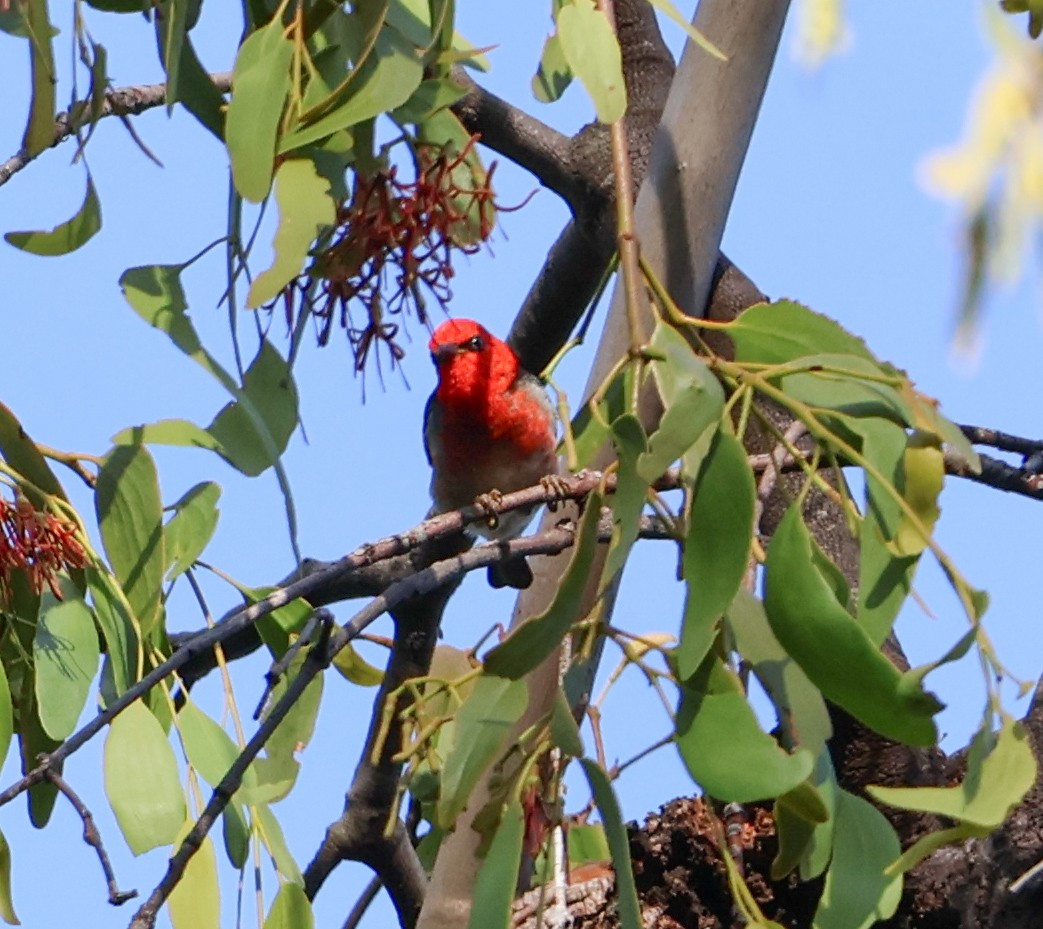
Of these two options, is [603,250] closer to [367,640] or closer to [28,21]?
[367,640]

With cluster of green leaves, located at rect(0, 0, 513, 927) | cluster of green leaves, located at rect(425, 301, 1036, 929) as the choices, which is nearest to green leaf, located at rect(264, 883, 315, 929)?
cluster of green leaves, located at rect(0, 0, 513, 927)

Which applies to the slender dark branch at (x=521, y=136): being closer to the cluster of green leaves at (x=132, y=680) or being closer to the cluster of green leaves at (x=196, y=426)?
the cluster of green leaves at (x=196, y=426)

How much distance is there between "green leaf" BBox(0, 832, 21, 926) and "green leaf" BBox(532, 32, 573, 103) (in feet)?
4.09

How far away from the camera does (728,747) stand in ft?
4.31

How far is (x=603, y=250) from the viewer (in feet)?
9.43

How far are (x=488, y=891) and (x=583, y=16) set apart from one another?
812 mm

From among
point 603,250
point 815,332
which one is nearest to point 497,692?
point 815,332

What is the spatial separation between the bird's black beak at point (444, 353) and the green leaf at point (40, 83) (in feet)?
6.14

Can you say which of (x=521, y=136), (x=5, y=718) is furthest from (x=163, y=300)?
(x=521, y=136)

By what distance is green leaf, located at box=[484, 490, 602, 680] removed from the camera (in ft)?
4.10

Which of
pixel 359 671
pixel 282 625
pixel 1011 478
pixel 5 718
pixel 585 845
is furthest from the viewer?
pixel 359 671

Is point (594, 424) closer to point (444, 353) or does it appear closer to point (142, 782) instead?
point (142, 782)

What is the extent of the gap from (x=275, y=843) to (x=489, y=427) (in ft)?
5.43

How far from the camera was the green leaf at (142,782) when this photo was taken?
1.67 metres
